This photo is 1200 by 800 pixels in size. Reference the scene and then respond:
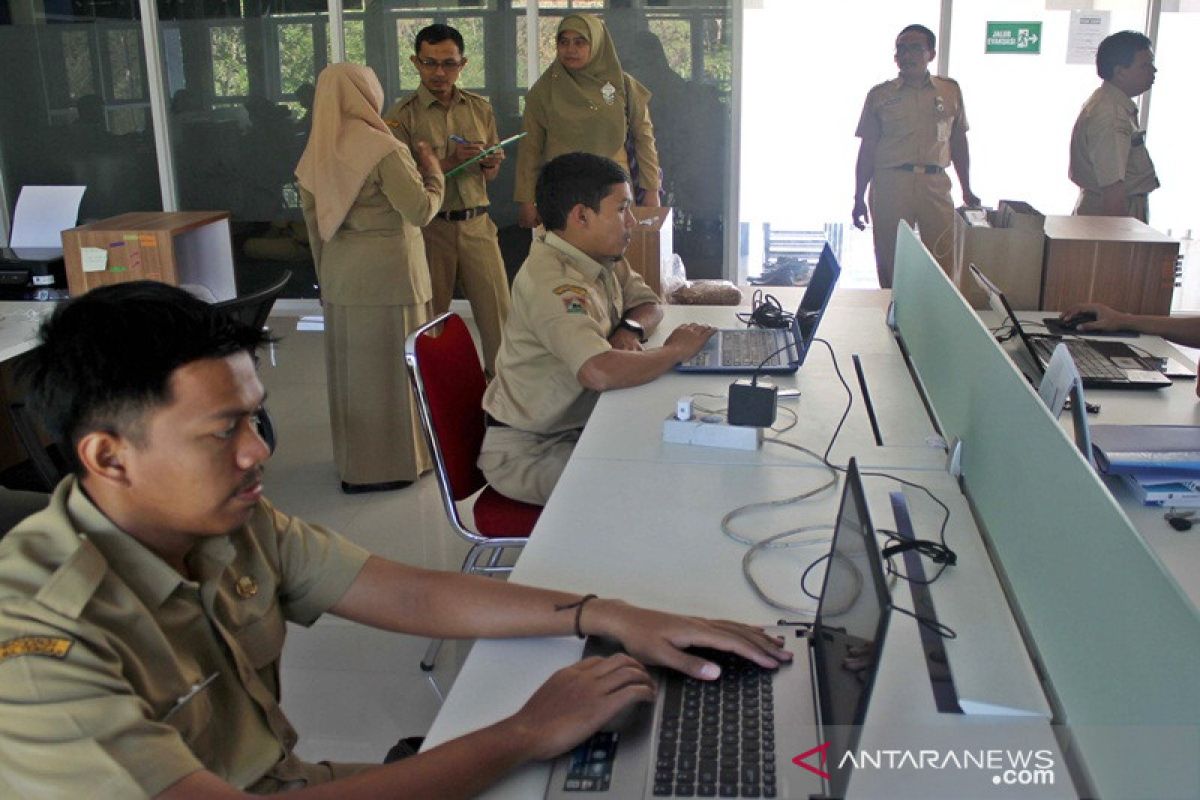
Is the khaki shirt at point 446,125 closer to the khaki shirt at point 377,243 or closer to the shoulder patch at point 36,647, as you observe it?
the khaki shirt at point 377,243

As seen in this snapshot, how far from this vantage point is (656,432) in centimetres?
224

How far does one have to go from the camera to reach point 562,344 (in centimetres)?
251

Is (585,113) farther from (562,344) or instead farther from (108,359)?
(108,359)

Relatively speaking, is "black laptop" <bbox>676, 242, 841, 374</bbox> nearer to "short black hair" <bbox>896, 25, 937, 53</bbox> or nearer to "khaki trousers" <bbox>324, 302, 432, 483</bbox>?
"khaki trousers" <bbox>324, 302, 432, 483</bbox>

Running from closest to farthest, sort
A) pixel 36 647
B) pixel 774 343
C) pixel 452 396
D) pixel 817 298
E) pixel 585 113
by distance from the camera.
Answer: pixel 36 647 < pixel 452 396 < pixel 817 298 < pixel 774 343 < pixel 585 113

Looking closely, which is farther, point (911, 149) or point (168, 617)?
point (911, 149)

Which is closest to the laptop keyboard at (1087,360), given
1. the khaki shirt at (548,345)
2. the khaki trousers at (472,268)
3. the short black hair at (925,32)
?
the khaki shirt at (548,345)

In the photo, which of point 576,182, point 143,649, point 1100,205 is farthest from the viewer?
point 1100,205

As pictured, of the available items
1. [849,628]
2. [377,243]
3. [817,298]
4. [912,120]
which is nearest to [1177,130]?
[912,120]

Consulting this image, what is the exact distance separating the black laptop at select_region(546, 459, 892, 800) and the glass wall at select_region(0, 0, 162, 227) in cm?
603

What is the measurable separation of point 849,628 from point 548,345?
4.90 feet

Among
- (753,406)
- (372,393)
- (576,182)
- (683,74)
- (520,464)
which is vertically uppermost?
(683,74)

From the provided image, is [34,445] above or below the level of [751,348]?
below

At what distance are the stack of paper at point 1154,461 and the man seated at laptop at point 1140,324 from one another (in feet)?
3.20
